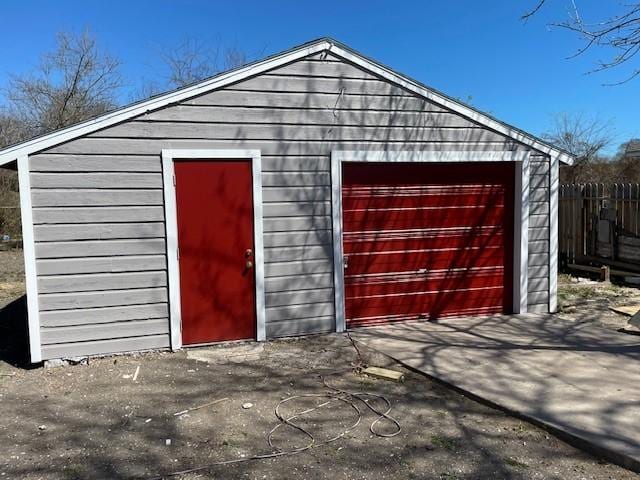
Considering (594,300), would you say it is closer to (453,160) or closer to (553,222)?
(553,222)

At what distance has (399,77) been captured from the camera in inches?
258

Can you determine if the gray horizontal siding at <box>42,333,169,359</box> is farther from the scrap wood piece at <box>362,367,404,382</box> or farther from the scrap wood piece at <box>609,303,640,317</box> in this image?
the scrap wood piece at <box>609,303,640,317</box>

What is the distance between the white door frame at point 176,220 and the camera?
584 cm

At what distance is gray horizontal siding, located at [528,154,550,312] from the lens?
730cm

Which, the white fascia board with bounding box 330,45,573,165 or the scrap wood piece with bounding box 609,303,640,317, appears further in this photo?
the scrap wood piece with bounding box 609,303,640,317

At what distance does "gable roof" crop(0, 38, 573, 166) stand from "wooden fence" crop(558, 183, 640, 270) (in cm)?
399

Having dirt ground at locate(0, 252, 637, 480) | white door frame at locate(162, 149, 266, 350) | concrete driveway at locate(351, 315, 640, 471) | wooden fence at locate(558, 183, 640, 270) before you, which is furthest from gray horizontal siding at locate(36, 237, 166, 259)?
wooden fence at locate(558, 183, 640, 270)

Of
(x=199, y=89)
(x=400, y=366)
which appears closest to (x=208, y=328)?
(x=400, y=366)


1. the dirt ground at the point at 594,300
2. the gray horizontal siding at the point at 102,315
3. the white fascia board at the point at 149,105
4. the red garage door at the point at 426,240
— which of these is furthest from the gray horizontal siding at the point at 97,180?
the dirt ground at the point at 594,300

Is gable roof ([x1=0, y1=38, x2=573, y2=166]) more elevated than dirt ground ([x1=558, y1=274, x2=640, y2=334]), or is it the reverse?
gable roof ([x1=0, y1=38, x2=573, y2=166])

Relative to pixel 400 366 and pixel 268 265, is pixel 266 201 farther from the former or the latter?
pixel 400 366

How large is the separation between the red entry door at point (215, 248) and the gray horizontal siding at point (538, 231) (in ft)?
12.7

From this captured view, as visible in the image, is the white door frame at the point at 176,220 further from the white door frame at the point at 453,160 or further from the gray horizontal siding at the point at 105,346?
the white door frame at the point at 453,160

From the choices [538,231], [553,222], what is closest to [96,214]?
[538,231]
